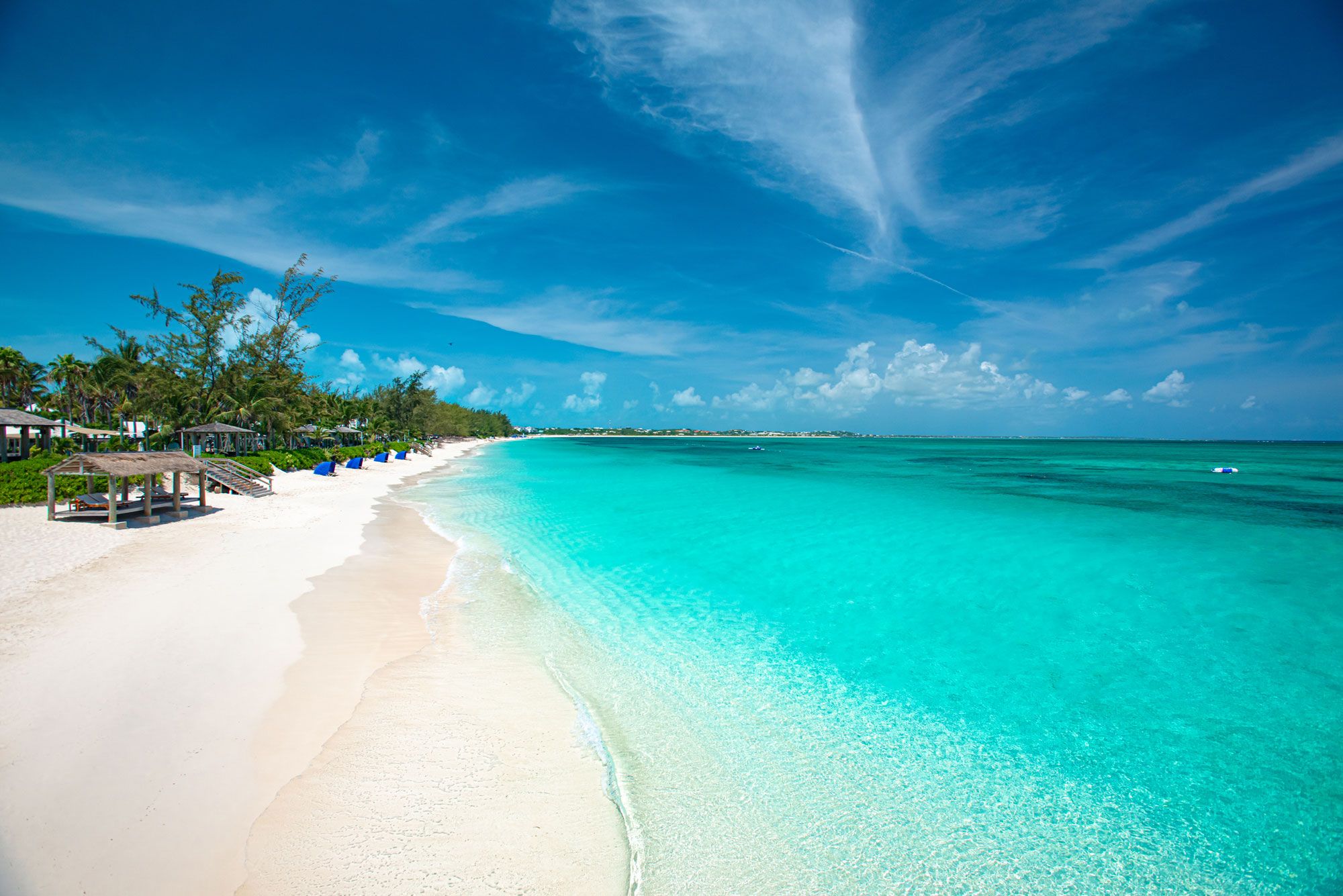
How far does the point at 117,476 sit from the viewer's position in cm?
1544

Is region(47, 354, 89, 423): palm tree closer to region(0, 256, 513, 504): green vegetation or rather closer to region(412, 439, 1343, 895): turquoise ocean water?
region(0, 256, 513, 504): green vegetation

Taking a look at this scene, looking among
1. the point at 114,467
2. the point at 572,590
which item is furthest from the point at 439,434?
the point at 572,590

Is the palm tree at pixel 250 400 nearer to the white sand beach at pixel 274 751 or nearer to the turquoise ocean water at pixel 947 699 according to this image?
the turquoise ocean water at pixel 947 699

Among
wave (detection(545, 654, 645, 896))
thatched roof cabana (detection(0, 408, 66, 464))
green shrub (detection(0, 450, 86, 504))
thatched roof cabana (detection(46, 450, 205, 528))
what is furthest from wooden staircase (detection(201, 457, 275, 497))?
wave (detection(545, 654, 645, 896))

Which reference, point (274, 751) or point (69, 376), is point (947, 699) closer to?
point (274, 751)

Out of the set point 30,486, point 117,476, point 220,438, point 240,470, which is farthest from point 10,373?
point 117,476

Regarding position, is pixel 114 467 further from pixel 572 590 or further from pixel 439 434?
pixel 439 434

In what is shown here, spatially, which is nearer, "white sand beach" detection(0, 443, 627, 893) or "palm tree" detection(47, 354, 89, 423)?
"white sand beach" detection(0, 443, 627, 893)

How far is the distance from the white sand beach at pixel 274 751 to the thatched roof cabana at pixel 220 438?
874 inches

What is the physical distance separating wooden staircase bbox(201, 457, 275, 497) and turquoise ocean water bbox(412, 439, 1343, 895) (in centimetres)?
1111

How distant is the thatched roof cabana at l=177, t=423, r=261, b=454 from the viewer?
95.0ft

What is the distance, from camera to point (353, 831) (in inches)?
175

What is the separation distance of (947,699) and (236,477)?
1094 inches

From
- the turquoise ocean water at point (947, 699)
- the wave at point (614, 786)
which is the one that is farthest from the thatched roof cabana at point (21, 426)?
the wave at point (614, 786)
